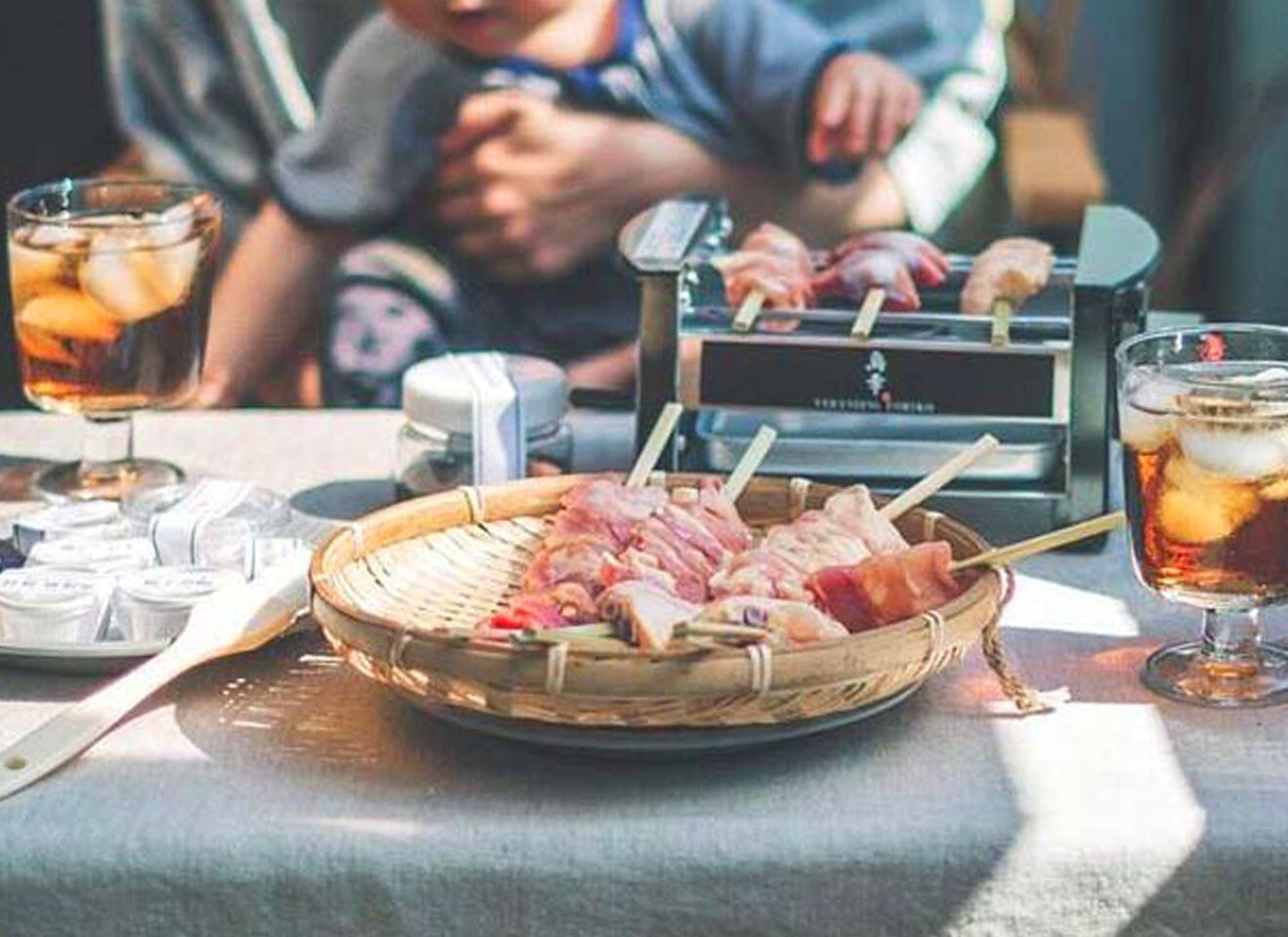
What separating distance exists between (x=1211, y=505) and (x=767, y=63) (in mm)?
1832

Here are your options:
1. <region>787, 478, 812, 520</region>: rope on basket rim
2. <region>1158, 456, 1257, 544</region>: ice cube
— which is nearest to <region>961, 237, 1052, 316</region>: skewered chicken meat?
<region>787, 478, 812, 520</region>: rope on basket rim

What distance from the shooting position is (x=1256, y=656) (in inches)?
59.1

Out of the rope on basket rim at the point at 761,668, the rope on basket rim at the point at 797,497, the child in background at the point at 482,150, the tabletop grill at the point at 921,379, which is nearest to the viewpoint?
the rope on basket rim at the point at 761,668

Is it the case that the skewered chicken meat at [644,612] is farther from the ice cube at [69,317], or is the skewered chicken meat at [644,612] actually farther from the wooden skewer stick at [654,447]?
the ice cube at [69,317]

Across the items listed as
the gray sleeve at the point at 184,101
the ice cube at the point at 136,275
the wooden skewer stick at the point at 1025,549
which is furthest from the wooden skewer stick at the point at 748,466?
the gray sleeve at the point at 184,101

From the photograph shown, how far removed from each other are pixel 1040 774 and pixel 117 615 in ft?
1.91

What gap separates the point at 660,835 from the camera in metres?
1.29

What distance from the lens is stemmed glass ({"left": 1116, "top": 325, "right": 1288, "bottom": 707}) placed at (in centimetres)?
142

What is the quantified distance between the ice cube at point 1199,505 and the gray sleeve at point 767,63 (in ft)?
5.85

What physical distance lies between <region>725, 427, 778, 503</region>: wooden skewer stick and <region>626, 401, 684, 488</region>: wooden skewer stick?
5 cm

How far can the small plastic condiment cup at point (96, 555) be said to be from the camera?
60.9 inches

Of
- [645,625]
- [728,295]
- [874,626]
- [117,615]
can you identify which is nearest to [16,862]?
[117,615]

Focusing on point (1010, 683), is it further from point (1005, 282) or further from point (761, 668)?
point (1005, 282)

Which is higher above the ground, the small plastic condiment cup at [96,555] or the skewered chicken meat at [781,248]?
the skewered chicken meat at [781,248]
